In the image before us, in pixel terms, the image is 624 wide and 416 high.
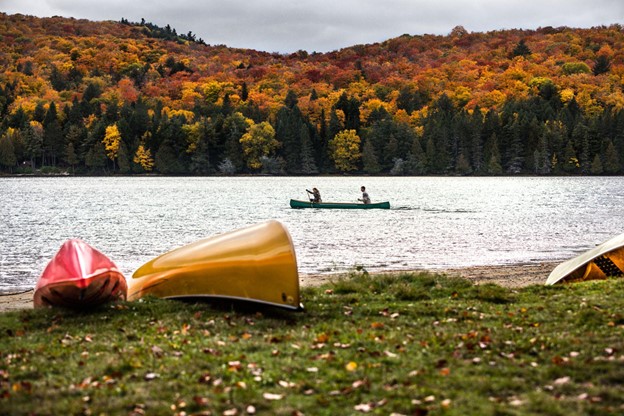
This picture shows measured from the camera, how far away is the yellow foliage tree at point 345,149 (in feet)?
502

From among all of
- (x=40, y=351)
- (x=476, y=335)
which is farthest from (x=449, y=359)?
(x=40, y=351)

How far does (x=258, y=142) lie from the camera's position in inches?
6014

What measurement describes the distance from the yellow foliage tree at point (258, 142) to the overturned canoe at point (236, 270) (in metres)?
137

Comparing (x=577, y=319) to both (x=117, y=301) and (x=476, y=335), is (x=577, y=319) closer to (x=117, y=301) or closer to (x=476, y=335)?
(x=476, y=335)

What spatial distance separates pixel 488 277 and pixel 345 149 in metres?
132

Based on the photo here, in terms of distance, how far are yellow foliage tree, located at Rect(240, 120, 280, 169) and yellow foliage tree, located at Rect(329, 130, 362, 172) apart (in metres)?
12.6

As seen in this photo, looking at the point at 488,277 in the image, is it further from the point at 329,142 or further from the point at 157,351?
the point at 329,142

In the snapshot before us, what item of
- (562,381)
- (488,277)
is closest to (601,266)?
(488,277)

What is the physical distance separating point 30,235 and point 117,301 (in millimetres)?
30981

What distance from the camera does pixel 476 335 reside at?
33.8 ft

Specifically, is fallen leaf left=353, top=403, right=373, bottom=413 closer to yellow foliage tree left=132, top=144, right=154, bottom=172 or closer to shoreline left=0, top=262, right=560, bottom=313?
shoreline left=0, top=262, right=560, bottom=313

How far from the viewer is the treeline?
145 metres

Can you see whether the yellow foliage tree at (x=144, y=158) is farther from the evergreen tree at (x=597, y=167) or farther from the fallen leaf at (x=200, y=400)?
the fallen leaf at (x=200, y=400)

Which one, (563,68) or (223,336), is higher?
(563,68)
